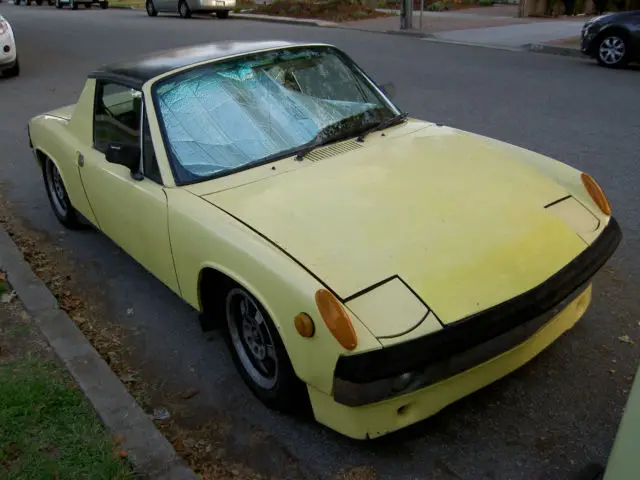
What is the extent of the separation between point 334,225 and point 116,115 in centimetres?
211

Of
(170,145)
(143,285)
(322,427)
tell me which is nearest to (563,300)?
(322,427)

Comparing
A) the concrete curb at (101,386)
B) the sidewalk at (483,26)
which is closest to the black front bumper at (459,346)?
the concrete curb at (101,386)

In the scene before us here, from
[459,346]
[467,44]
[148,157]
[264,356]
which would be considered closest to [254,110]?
[148,157]

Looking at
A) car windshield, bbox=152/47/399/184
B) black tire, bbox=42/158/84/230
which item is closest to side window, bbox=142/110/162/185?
car windshield, bbox=152/47/399/184

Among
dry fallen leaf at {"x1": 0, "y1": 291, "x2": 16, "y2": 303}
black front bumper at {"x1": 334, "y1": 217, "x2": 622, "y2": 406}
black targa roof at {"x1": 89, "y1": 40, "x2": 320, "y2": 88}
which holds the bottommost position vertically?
dry fallen leaf at {"x1": 0, "y1": 291, "x2": 16, "y2": 303}

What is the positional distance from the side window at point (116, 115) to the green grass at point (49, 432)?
4.78 ft

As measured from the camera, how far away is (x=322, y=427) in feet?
9.77

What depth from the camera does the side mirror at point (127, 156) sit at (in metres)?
3.60

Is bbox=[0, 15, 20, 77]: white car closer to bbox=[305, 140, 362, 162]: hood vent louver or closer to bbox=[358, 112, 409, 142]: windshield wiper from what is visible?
bbox=[358, 112, 409, 142]: windshield wiper

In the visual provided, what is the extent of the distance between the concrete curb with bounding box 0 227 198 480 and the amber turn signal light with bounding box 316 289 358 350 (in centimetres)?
87

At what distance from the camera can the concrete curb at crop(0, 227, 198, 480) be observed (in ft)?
8.80

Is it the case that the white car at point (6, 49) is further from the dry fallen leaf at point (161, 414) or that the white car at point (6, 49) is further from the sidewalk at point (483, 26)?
the dry fallen leaf at point (161, 414)

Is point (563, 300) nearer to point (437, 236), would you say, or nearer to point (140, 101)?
point (437, 236)

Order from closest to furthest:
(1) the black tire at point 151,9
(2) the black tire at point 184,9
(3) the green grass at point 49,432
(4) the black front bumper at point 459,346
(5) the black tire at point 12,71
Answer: (4) the black front bumper at point 459,346 < (3) the green grass at point 49,432 < (5) the black tire at point 12,71 < (2) the black tire at point 184,9 < (1) the black tire at point 151,9
